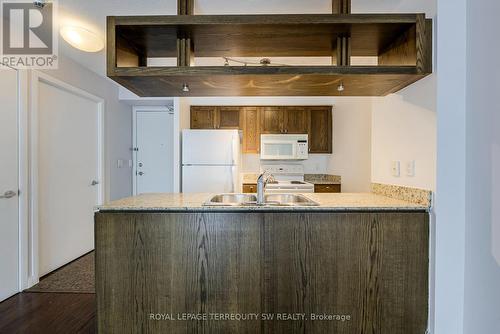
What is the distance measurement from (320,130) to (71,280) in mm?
3707

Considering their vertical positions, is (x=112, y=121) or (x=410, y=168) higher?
(x=112, y=121)

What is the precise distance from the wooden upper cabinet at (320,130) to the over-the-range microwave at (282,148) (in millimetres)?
209

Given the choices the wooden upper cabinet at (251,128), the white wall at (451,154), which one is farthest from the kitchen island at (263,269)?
the wooden upper cabinet at (251,128)

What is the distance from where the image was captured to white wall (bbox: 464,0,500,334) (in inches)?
29.7

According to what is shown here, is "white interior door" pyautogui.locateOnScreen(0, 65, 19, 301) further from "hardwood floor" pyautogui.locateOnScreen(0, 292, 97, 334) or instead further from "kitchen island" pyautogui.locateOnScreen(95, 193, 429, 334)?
"kitchen island" pyautogui.locateOnScreen(95, 193, 429, 334)

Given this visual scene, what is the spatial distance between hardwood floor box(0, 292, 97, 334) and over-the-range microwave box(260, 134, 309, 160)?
2736mm

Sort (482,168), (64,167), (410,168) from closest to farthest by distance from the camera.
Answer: (482,168)
(410,168)
(64,167)

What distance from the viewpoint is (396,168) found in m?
1.94

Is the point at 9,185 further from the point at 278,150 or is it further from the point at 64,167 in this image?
the point at 278,150

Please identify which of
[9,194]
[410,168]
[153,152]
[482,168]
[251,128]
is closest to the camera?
[482,168]

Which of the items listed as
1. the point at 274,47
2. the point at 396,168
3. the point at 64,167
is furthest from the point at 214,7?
the point at 64,167

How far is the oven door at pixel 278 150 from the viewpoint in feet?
13.0

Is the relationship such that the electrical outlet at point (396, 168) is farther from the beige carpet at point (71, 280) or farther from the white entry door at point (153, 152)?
the white entry door at point (153, 152)

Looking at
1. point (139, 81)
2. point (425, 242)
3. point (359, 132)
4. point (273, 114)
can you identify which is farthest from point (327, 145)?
point (139, 81)
